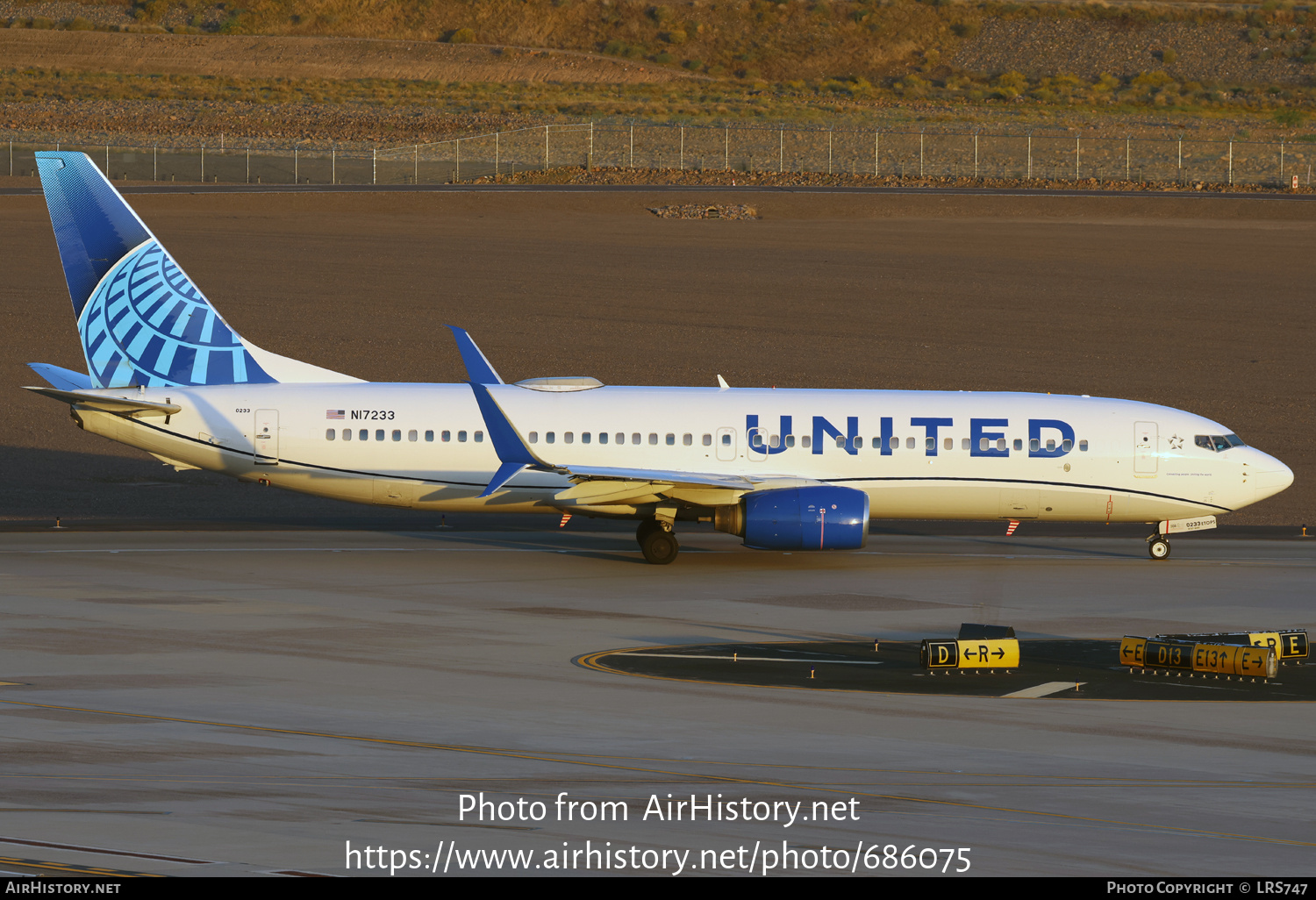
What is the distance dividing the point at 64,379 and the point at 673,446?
1463 cm

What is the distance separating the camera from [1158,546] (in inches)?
1654

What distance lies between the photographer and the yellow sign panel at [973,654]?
29.2m

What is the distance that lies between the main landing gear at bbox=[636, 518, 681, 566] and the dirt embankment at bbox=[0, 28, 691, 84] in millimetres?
133751

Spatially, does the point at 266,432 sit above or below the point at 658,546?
above

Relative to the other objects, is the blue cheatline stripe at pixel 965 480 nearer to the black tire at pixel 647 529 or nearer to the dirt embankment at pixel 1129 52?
the black tire at pixel 647 529

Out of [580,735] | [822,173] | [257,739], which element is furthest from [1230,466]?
[822,173]

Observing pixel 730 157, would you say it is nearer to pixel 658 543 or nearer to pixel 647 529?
pixel 647 529

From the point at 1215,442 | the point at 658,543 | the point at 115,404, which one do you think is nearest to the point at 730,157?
the point at 1215,442

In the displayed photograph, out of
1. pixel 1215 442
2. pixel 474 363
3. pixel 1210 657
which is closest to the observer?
pixel 1210 657

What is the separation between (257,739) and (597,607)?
40.3 feet

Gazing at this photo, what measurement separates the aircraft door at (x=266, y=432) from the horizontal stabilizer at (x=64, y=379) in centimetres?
455

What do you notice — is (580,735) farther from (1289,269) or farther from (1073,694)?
(1289,269)

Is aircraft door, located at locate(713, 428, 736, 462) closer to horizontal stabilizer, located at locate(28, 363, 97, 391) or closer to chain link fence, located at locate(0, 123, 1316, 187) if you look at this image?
horizontal stabilizer, located at locate(28, 363, 97, 391)

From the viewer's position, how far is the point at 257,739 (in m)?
23.2
